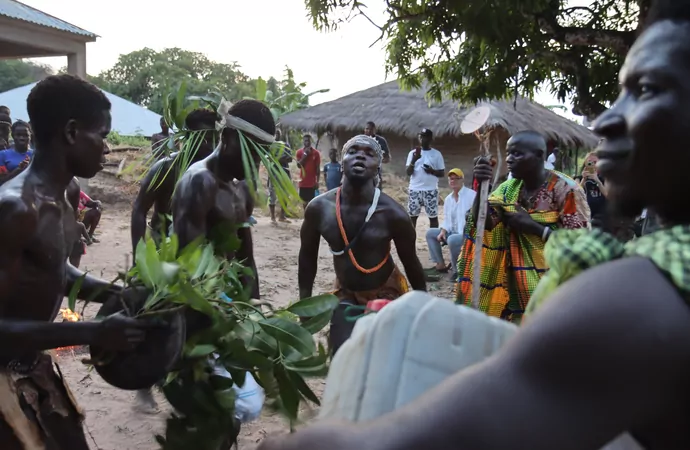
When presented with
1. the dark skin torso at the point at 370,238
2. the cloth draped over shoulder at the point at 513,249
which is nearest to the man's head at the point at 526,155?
the cloth draped over shoulder at the point at 513,249

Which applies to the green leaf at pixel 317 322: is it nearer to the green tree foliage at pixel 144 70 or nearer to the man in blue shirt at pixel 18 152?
the man in blue shirt at pixel 18 152

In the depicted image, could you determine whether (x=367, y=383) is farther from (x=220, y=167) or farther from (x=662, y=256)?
(x=220, y=167)

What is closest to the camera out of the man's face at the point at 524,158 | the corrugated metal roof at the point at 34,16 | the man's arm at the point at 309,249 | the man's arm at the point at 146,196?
the man's arm at the point at 309,249

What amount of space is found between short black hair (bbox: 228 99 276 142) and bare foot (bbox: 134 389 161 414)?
7.35 ft

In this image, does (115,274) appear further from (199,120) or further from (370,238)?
(370,238)

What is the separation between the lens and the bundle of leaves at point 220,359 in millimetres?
2436

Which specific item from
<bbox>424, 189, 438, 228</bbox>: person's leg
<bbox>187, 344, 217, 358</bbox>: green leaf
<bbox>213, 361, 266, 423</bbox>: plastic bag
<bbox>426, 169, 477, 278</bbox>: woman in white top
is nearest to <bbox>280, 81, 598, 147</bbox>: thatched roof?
<bbox>424, 189, 438, 228</bbox>: person's leg

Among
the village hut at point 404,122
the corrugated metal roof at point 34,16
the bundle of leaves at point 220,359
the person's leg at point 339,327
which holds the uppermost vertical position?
the corrugated metal roof at point 34,16

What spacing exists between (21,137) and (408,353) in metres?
8.30

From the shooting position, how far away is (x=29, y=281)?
2293mm

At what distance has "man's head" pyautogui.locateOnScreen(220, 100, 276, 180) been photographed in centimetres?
362

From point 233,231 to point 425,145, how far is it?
8.15 m

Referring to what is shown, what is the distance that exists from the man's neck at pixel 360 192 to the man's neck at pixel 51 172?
226 centimetres

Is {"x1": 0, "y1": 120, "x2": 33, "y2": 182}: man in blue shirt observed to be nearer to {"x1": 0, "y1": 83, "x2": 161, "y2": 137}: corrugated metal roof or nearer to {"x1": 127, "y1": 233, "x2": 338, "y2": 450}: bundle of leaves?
{"x1": 127, "y1": 233, "x2": 338, "y2": 450}: bundle of leaves
